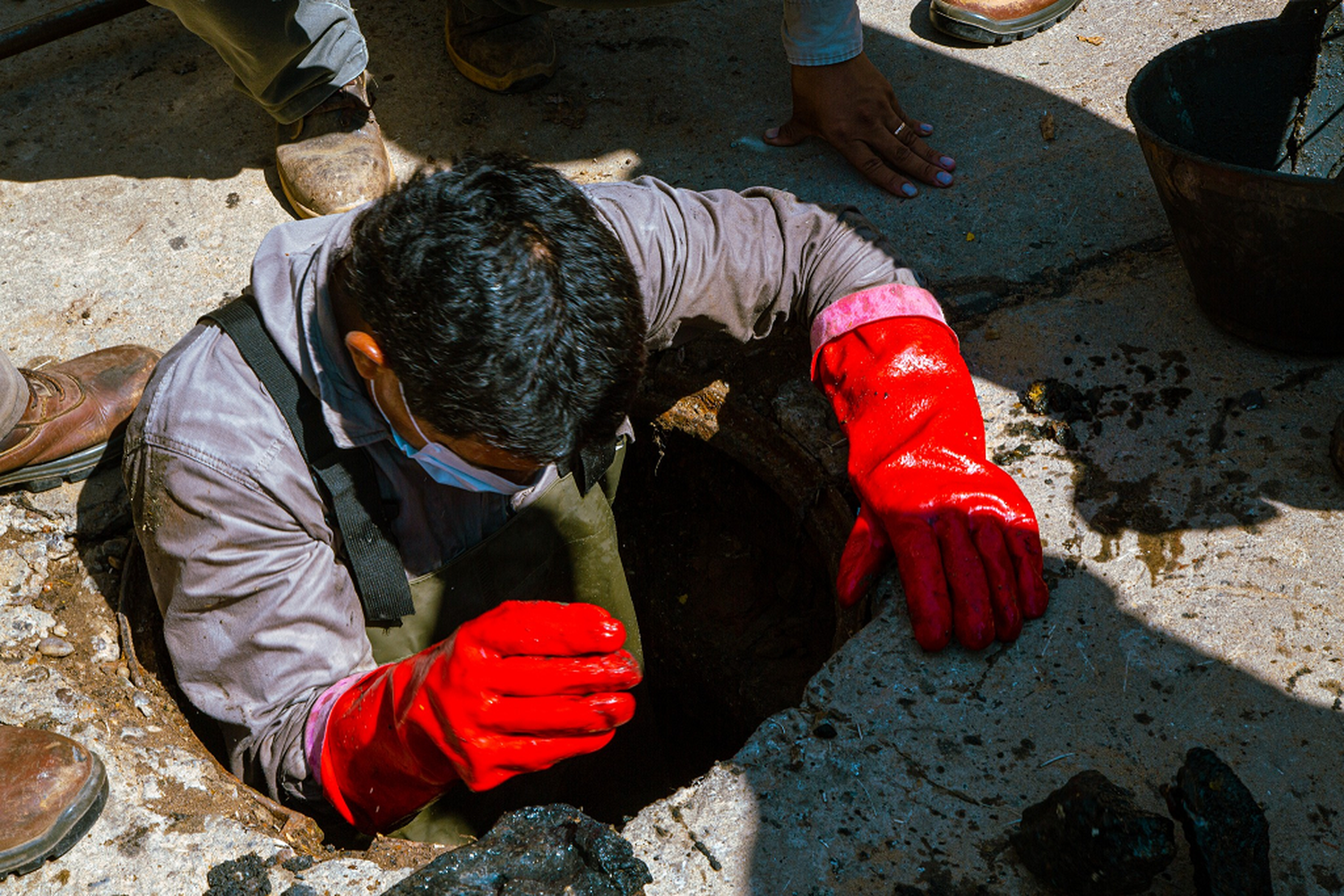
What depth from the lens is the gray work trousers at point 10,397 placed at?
207 cm

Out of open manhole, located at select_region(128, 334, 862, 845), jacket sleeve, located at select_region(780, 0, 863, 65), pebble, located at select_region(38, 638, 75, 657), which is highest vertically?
jacket sleeve, located at select_region(780, 0, 863, 65)

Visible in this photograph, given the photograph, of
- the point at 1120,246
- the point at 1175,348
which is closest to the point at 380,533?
the point at 1175,348

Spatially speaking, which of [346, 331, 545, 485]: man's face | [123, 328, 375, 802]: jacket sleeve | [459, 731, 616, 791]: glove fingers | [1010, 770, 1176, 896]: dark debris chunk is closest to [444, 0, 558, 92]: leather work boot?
[123, 328, 375, 802]: jacket sleeve

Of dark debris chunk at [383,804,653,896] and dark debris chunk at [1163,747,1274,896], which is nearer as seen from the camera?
dark debris chunk at [1163,747,1274,896]

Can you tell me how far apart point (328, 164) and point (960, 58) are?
6.32 feet

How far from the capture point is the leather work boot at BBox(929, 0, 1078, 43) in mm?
3031

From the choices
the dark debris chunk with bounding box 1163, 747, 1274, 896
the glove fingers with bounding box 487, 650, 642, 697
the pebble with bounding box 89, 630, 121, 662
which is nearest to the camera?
the dark debris chunk with bounding box 1163, 747, 1274, 896

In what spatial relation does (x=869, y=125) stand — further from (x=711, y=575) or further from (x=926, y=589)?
(x=926, y=589)

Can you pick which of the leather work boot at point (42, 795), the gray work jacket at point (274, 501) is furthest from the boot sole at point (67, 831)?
the gray work jacket at point (274, 501)

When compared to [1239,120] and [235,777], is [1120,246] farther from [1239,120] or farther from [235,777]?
[235,777]

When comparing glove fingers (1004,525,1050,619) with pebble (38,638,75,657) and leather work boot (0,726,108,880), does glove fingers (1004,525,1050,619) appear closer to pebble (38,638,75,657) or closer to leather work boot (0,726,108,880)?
leather work boot (0,726,108,880)

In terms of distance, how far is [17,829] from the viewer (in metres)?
1.55

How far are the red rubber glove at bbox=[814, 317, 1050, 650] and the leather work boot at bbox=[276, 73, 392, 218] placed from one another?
59.0 inches

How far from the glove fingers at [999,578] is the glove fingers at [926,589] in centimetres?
8
